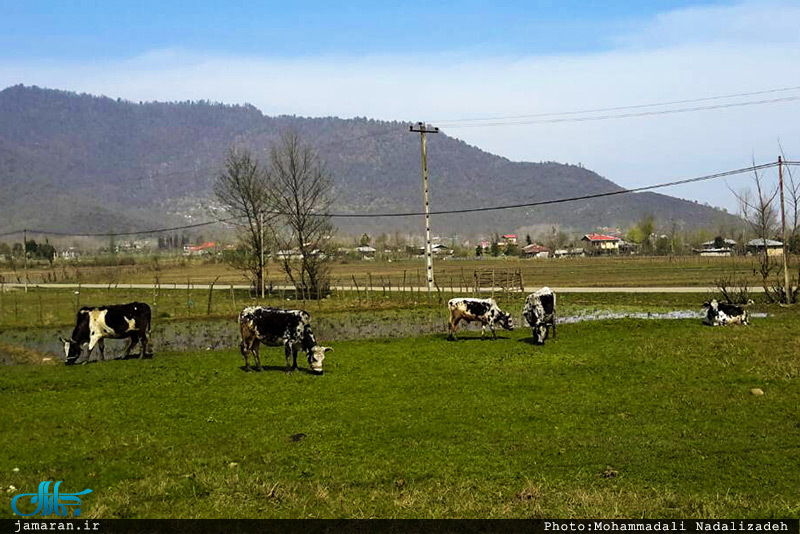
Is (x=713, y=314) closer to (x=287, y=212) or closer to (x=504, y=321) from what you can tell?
(x=504, y=321)

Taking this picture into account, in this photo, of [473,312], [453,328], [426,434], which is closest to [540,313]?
[473,312]

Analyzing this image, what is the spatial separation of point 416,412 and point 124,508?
22.4 ft

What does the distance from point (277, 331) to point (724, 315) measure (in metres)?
17.4

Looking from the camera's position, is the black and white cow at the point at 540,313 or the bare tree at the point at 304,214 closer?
the black and white cow at the point at 540,313

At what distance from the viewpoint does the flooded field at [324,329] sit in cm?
2878

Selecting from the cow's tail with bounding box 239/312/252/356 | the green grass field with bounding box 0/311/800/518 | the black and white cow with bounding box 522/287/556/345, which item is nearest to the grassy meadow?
the black and white cow with bounding box 522/287/556/345

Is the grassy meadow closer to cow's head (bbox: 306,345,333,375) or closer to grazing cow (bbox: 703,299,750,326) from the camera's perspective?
grazing cow (bbox: 703,299,750,326)

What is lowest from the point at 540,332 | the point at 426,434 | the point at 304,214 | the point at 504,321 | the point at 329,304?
the point at 426,434

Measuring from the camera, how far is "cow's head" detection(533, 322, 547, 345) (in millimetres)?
24312

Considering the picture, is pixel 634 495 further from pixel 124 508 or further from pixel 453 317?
pixel 453 317

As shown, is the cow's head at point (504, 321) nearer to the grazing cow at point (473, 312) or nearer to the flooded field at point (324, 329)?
the grazing cow at point (473, 312)

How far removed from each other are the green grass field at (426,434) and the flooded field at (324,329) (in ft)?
21.4

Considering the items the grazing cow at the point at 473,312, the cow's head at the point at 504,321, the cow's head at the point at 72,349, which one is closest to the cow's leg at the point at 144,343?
the cow's head at the point at 72,349

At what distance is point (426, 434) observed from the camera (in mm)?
13266
